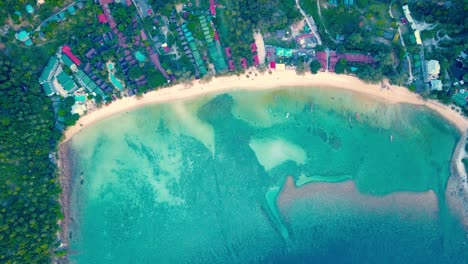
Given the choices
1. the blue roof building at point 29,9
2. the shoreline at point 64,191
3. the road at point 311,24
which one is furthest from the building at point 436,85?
the blue roof building at point 29,9

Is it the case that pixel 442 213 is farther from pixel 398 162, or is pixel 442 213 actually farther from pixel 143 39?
pixel 143 39

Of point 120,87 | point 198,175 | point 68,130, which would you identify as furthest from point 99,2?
point 198,175

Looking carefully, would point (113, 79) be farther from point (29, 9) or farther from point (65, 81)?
point (29, 9)

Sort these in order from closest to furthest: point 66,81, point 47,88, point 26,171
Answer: point 26,171 → point 47,88 → point 66,81

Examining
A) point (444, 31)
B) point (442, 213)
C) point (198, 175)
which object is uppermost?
point (444, 31)

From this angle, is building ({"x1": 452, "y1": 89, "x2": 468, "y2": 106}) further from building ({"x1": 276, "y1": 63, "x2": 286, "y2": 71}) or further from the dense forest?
the dense forest

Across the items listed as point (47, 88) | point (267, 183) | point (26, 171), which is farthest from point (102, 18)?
point (267, 183)

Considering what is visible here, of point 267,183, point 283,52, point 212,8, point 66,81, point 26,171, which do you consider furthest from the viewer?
point 267,183
